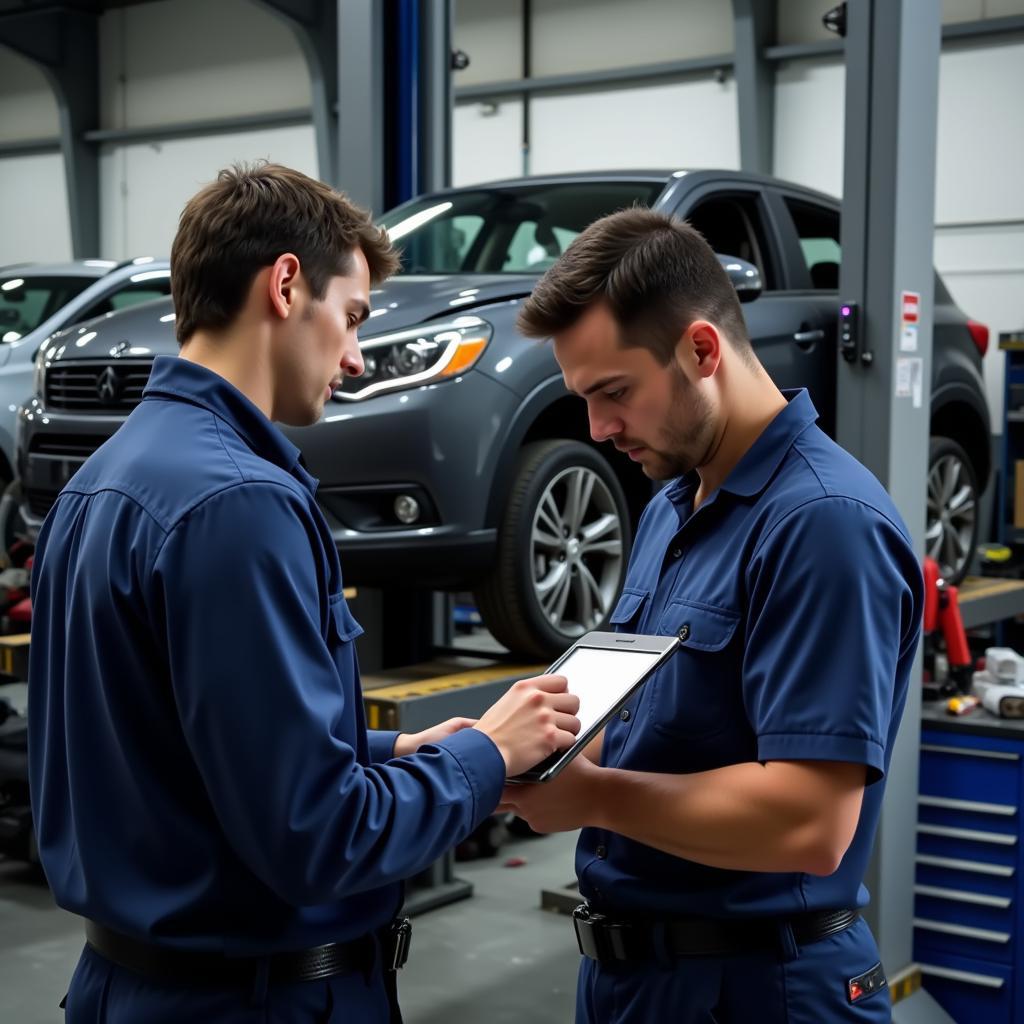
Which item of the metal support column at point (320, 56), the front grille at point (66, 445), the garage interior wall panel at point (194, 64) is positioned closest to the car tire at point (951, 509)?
the front grille at point (66, 445)

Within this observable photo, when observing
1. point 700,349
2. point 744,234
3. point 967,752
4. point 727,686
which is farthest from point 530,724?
point 744,234

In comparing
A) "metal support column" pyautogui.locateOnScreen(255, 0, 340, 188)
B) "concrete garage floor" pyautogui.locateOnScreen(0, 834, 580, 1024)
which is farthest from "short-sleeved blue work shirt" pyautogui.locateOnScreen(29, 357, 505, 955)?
"metal support column" pyautogui.locateOnScreen(255, 0, 340, 188)

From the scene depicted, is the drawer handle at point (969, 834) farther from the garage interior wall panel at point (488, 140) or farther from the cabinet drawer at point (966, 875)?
the garage interior wall panel at point (488, 140)

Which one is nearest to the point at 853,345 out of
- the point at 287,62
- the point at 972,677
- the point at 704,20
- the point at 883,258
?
the point at 883,258

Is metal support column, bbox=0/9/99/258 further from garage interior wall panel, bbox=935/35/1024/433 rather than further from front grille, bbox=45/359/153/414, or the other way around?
front grille, bbox=45/359/153/414

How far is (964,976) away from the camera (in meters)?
3.94

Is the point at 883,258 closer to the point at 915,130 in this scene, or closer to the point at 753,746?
the point at 915,130

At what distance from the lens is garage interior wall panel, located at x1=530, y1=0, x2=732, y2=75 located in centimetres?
1080

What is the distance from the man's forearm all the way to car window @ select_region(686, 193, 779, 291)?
3265mm

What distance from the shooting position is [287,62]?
1311 centimetres

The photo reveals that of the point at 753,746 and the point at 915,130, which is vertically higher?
the point at 915,130

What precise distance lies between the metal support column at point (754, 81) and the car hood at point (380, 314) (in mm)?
6769

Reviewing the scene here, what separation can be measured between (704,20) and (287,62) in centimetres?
435

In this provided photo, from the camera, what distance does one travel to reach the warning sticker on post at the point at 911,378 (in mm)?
3908
